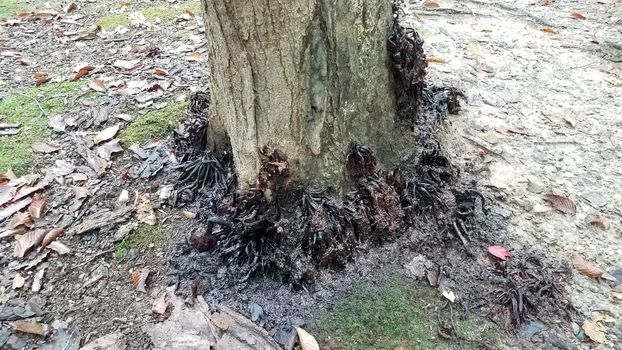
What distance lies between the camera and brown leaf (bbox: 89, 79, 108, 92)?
361 cm

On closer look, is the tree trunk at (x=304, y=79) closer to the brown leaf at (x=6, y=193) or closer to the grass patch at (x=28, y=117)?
the brown leaf at (x=6, y=193)

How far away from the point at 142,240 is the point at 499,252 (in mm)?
1677

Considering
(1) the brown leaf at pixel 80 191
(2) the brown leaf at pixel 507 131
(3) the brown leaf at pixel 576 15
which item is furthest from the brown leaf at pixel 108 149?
(3) the brown leaf at pixel 576 15

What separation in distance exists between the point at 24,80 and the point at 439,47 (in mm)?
3304

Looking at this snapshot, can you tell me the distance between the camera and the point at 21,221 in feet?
8.29

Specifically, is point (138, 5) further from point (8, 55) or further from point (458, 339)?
point (458, 339)

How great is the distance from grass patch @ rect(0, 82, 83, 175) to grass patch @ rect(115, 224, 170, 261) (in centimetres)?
97

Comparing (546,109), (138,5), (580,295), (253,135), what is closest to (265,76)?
(253,135)

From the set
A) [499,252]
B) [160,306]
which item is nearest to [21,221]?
[160,306]

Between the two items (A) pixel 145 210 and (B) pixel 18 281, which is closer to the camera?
(B) pixel 18 281

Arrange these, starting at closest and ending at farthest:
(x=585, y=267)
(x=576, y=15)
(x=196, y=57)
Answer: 1. (x=585, y=267)
2. (x=196, y=57)
3. (x=576, y=15)

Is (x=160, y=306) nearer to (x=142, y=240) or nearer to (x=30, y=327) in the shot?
(x=142, y=240)

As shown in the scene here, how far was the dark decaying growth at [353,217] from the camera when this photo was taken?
2.11 meters

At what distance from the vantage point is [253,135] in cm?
208
